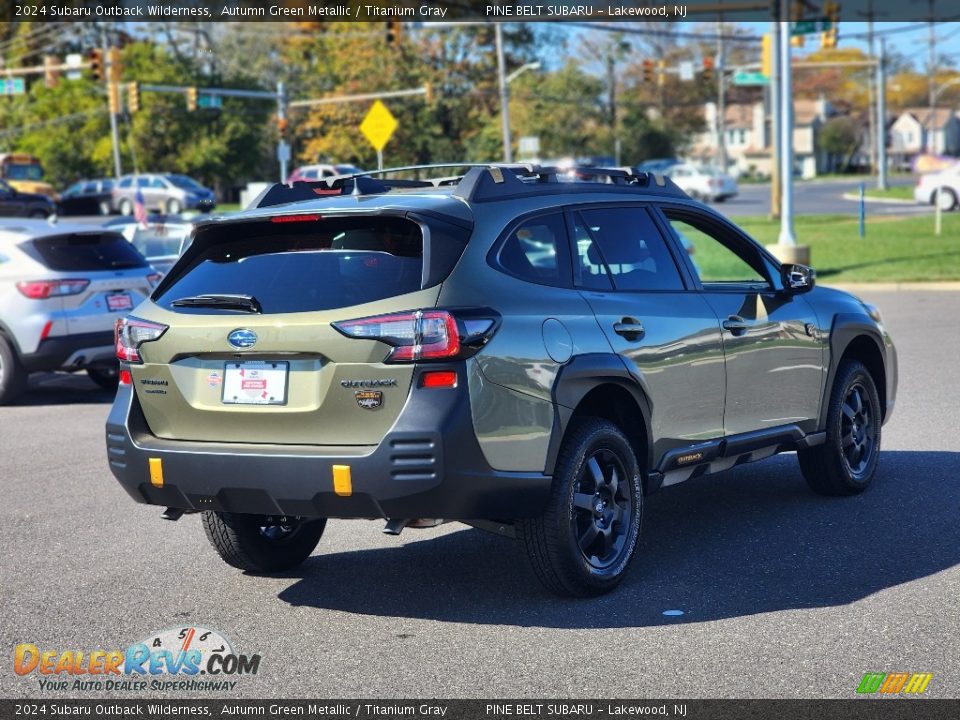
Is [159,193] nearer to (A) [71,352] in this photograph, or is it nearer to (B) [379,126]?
(B) [379,126]

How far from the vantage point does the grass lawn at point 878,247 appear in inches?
917

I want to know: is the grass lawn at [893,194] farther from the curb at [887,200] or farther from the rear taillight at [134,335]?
the rear taillight at [134,335]

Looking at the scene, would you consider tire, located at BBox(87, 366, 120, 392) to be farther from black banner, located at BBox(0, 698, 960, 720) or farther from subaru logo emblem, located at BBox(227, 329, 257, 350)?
black banner, located at BBox(0, 698, 960, 720)

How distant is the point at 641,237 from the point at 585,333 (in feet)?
3.41

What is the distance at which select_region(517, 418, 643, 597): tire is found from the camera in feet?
19.0

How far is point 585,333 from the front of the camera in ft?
19.6

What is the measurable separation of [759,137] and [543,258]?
13857 cm

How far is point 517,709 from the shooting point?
15.2 feet

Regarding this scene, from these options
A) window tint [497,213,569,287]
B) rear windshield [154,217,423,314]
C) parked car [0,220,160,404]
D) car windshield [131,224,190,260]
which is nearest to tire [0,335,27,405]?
parked car [0,220,160,404]

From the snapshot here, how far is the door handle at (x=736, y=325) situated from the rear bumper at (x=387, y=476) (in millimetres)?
1794

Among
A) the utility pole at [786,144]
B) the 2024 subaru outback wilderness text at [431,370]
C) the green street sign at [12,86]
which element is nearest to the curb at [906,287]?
the utility pole at [786,144]

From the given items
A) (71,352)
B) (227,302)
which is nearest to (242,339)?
(227,302)

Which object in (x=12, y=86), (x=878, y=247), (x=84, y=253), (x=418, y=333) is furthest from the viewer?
(x=12, y=86)

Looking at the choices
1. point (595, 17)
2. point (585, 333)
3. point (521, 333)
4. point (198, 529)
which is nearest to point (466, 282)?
point (521, 333)
